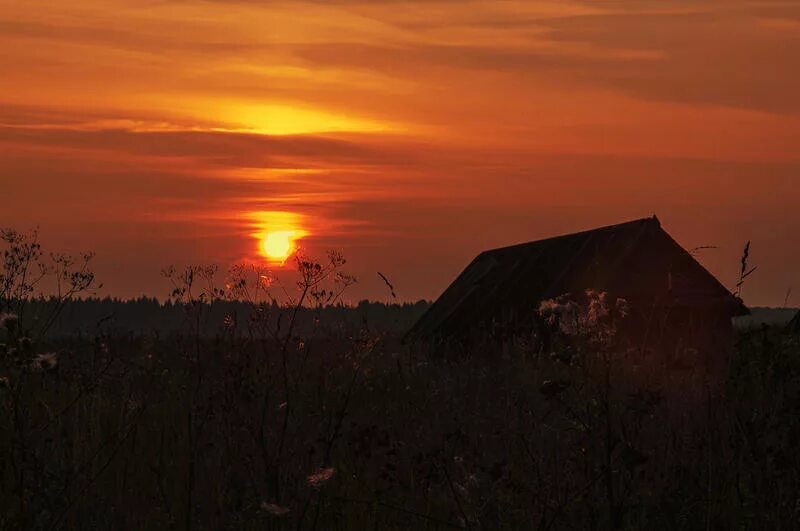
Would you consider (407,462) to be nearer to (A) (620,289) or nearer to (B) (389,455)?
(B) (389,455)

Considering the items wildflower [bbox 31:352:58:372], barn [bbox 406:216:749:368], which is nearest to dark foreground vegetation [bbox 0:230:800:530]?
wildflower [bbox 31:352:58:372]

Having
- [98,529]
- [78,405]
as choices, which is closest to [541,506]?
[98,529]

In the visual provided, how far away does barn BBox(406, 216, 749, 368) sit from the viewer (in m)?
17.3

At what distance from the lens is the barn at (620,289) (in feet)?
56.9

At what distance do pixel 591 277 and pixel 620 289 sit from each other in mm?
679

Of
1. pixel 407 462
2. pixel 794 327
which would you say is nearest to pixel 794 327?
pixel 794 327

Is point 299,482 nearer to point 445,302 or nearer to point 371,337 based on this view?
point 371,337

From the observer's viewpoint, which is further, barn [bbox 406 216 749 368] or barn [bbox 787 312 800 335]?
barn [bbox 406 216 749 368]

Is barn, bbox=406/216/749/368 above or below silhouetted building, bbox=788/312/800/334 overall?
above

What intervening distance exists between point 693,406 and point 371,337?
333 centimetres

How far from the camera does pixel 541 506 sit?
5301 millimetres

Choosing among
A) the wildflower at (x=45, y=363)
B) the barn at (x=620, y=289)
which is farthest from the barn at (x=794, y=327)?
the wildflower at (x=45, y=363)

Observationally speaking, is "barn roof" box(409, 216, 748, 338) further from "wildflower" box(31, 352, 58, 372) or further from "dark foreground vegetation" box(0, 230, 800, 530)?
"wildflower" box(31, 352, 58, 372)

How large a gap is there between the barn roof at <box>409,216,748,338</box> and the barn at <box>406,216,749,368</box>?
17 mm
